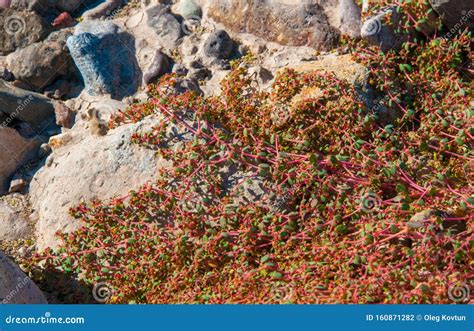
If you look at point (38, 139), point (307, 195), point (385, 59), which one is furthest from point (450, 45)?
point (38, 139)

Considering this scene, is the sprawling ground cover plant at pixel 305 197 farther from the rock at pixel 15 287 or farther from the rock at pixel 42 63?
the rock at pixel 42 63

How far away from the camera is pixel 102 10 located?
795 centimetres

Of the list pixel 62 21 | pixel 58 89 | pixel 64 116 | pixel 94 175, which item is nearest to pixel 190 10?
pixel 62 21

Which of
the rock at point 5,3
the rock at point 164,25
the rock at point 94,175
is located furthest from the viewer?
the rock at point 5,3

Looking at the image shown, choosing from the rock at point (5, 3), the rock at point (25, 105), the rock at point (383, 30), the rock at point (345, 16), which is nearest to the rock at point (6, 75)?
the rock at point (25, 105)

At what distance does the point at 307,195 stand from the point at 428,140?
4.12 feet

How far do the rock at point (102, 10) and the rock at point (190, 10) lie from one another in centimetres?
84

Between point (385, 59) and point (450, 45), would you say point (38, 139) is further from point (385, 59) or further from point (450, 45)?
point (450, 45)

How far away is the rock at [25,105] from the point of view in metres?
7.22

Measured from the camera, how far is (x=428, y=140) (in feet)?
20.1

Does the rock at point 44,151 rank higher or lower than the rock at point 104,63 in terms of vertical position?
lower

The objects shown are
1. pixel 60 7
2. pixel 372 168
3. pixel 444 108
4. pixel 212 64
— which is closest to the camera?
pixel 372 168

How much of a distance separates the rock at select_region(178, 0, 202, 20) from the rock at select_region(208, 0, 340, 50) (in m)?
0.31

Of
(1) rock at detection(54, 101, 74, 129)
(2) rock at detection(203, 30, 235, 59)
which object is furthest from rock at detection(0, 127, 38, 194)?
(2) rock at detection(203, 30, 235, 59)
